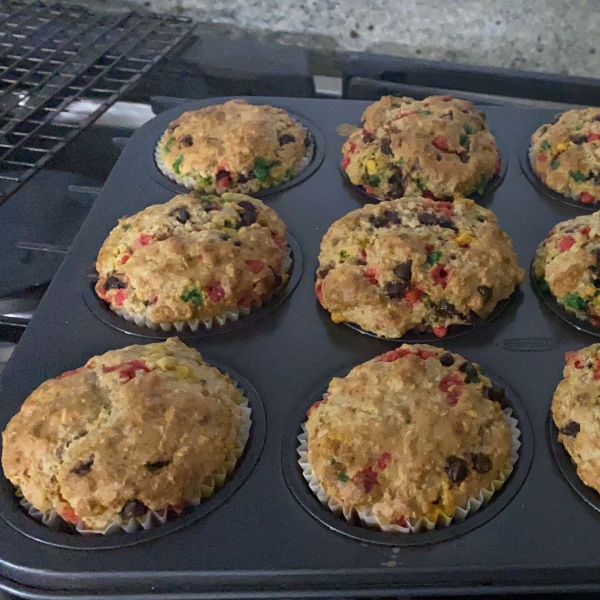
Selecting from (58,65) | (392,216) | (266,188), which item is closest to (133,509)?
(392,216)

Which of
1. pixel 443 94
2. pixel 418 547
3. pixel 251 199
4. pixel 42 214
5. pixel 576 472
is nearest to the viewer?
pixel 418 547

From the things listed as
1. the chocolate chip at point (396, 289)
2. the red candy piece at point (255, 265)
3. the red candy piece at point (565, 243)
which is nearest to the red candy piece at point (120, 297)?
the red candy piece at point (255, 265)

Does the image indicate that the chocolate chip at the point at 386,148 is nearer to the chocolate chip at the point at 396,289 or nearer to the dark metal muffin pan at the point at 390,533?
the chocolate chip at the point at 396,289

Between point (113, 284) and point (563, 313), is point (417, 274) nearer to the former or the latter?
point (563, 313)

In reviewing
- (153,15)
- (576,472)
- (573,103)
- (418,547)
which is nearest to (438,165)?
(573,103)

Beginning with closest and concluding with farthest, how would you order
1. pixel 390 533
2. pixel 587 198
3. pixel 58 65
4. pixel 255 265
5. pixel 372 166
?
1. pixel 390 533
2. pixel 255 265
3. pixel 587 198
4. pixel 372 166
5. pixel 58 65

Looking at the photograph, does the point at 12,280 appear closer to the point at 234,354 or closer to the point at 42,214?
the point at 42,214
